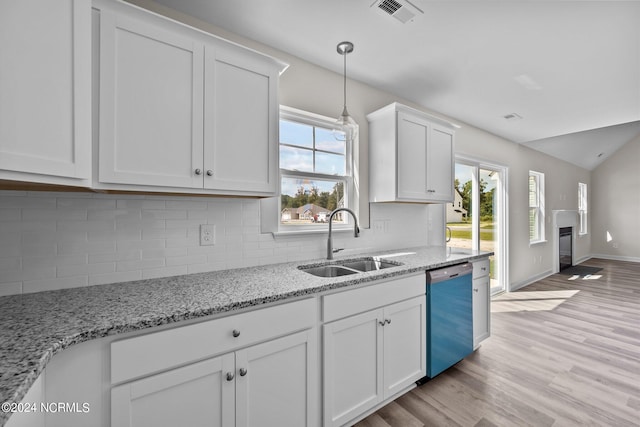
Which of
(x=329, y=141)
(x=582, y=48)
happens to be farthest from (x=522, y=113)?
(x=329, y=141)

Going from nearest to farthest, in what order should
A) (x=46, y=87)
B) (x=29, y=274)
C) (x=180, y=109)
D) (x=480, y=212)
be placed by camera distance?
1. (x=46, y=87)
2. (x=29, y=274)
3. (x=180, y=109)
4. (x=480, y=212)

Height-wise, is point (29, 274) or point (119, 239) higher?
point (119, 239)

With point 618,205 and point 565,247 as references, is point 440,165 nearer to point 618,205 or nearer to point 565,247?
point 565,247

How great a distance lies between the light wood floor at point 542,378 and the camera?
182 cm

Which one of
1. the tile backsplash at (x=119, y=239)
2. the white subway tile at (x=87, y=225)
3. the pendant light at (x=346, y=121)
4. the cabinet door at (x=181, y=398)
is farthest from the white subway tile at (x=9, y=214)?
the pendant light at (x=346, y=121)

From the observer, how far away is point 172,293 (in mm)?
1343

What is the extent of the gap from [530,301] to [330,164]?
→ 12.7 ft

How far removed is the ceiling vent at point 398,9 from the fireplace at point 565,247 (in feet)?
21.3

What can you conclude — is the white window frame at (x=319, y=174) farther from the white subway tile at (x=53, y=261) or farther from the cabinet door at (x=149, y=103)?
the white subway tile at (x=53, y=261)

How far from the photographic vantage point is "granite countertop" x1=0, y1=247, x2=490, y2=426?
784mm

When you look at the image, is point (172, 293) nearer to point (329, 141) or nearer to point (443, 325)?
point (329, 141)

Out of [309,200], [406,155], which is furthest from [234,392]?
[406,155]

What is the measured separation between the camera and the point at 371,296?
1731 millimetres

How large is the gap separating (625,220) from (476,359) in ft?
26.9
